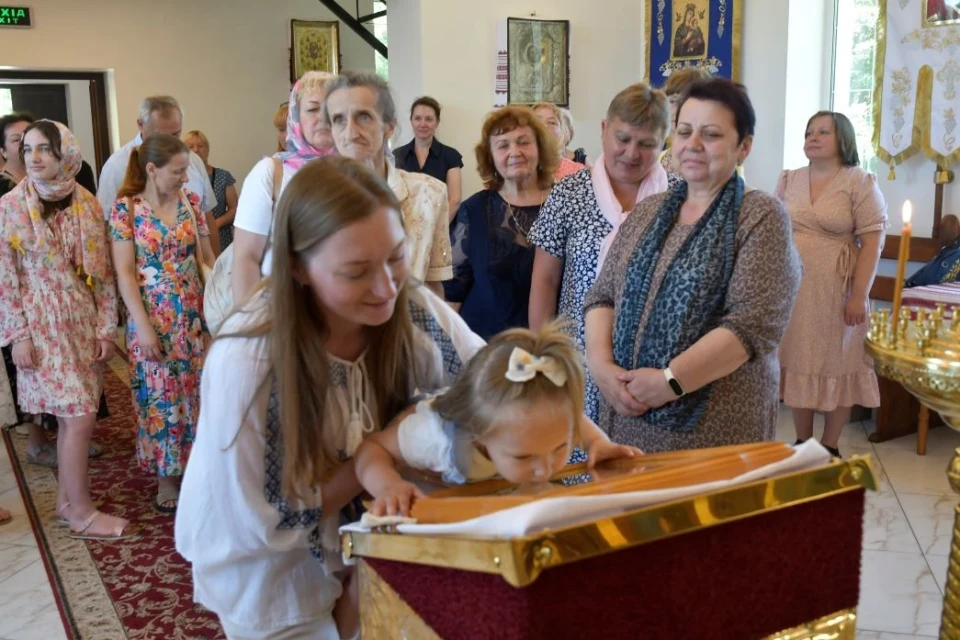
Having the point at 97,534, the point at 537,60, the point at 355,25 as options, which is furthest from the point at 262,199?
the point at 355,25

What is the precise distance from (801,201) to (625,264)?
2.37m

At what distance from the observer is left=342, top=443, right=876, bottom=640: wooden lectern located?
0.88m

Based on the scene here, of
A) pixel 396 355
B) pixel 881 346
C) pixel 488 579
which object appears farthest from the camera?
pixel 396 355

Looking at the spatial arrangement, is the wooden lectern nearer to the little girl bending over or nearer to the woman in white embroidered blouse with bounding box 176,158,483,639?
the little girl bending over

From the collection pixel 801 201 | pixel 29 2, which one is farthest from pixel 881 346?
pixel 29 2

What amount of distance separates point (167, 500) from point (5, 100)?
6.23 m

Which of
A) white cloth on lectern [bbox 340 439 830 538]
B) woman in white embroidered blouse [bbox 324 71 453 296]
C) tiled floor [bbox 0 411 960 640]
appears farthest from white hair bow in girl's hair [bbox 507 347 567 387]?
tiled floor [bbox 0 411 960 640]

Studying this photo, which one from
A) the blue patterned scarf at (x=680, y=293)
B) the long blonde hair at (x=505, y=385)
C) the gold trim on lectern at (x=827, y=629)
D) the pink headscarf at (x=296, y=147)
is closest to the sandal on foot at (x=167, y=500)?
the pink headscarf at (x=296, y=147)

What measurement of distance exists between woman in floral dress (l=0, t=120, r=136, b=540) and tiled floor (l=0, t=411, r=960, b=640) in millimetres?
364

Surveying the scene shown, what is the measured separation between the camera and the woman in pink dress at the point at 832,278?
13.4 feet

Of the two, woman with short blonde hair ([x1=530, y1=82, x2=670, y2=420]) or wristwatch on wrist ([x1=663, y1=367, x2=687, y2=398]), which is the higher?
woman with short blonde hair ([x1=530, y1=82, x2=670, y2=420])

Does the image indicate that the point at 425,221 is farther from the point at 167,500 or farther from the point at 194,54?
the point at 194,54

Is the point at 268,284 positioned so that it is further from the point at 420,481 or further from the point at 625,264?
the point at 625,264

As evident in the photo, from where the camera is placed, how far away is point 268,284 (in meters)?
1.36
